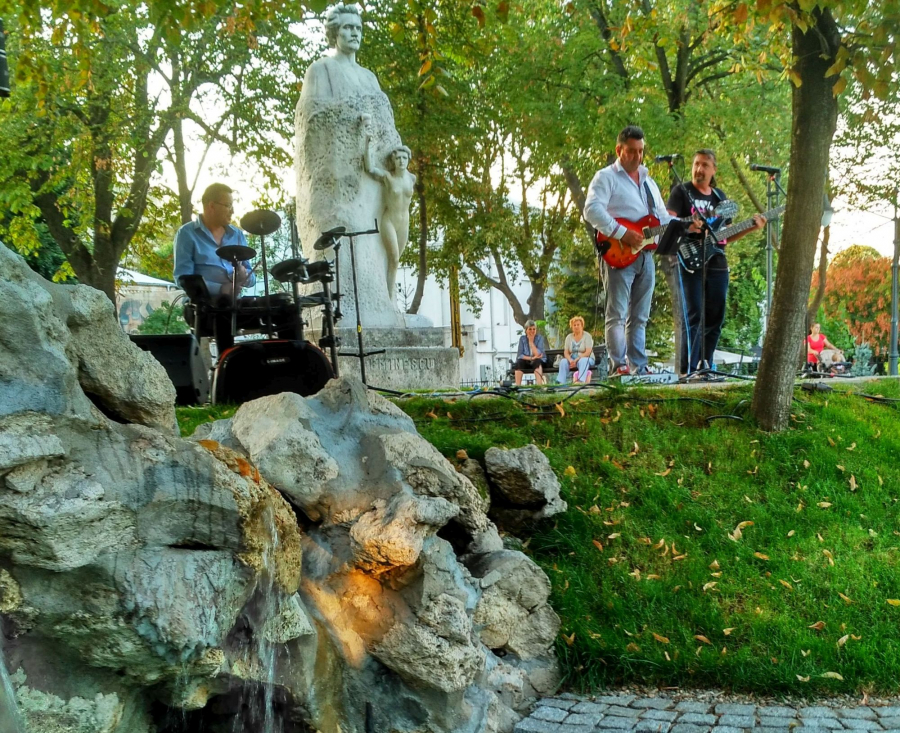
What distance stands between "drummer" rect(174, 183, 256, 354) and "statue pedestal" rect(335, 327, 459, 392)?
5.00ft

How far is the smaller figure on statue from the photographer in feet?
31.5

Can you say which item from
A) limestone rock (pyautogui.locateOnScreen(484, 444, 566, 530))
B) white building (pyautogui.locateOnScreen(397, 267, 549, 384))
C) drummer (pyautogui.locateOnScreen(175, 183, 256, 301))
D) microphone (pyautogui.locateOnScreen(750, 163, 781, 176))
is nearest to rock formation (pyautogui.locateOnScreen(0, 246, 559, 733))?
limestone rock (pyautogui.locateOnScreen(484, 444, 566, 530))

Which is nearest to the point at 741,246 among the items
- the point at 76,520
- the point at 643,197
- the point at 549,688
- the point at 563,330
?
the point at 563,330

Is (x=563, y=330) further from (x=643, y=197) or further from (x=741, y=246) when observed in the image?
(x=643, y=197)

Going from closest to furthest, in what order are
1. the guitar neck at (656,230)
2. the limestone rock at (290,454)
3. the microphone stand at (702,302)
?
1. the limestone rock at (290,454)
2. the guitar neck at (656,230)
3. the microphone stand at (702,302)

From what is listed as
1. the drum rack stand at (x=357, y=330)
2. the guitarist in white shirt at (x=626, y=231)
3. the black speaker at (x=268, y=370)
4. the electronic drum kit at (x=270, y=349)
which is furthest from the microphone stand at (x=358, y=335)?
the guitarist in white shirt at (x=626, y=231)

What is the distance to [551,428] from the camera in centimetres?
678

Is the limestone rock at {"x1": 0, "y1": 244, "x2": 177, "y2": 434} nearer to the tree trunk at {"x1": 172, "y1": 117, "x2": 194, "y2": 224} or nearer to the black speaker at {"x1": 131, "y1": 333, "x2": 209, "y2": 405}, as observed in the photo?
the black speaker at {"x1": 131, "y1": 333, "x2": 209, "y2": 405}

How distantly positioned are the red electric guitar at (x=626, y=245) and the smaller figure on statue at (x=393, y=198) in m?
2.44

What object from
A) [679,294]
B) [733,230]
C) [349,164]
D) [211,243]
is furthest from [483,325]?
[211,243]

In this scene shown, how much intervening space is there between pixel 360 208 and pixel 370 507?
5947 millimetres

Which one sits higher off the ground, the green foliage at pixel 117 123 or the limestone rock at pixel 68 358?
the green foliage at pixel 117 123

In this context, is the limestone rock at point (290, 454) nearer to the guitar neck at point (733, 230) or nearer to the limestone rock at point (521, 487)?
the limestone rock at point (521, 487)

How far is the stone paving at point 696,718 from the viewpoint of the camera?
13.9ft
